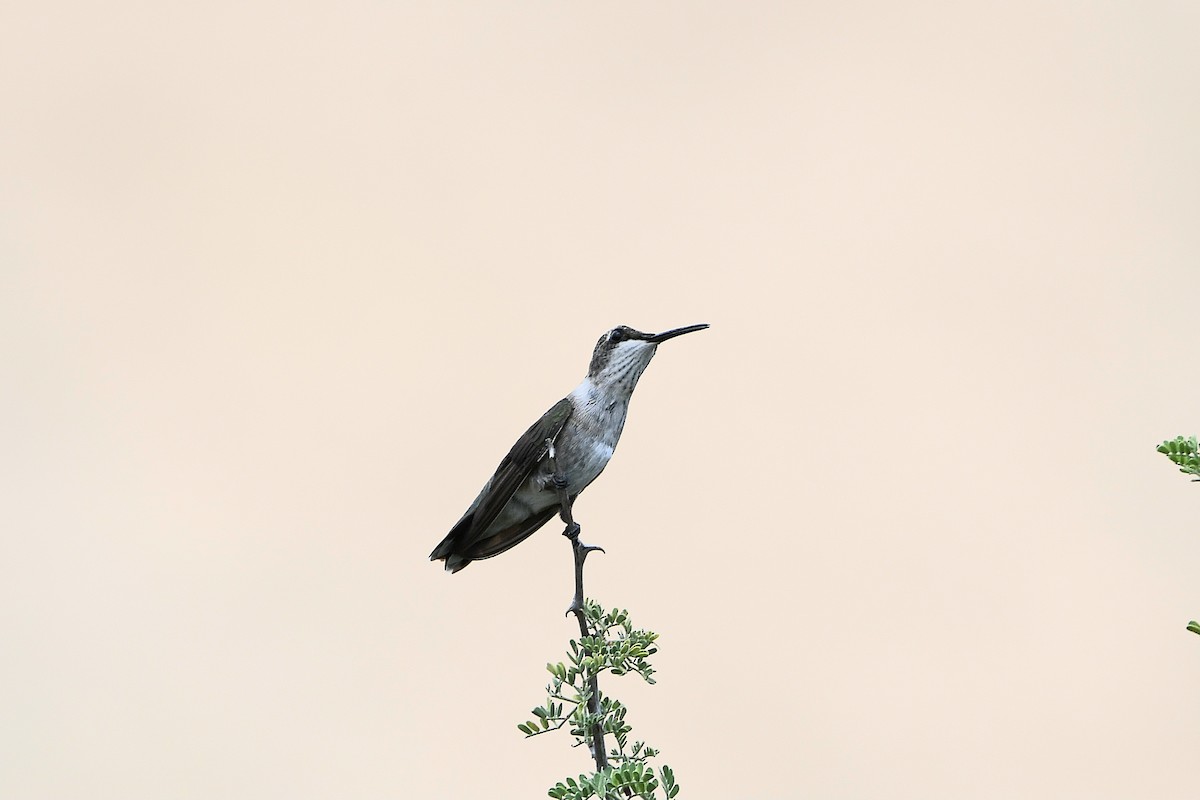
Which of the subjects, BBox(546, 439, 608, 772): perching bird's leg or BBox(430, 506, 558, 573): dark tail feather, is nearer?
BBox(546, 439, 608, 772): perching bird's leg

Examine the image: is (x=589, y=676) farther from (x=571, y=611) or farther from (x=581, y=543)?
(x=581, y=543)

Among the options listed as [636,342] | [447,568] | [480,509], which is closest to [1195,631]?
[636,342]

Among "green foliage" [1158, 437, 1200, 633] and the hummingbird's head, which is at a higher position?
the hummingbird's head

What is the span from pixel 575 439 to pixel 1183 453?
108 inches

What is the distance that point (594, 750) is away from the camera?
4672mm

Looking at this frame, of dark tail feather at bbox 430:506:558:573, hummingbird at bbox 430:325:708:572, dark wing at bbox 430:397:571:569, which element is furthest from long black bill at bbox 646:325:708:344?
dark tail feather at bbox 430:506:558:573

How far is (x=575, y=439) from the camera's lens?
554 centimetres

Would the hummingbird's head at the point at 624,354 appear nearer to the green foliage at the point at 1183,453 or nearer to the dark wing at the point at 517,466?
the dark wing at the point at 517,466

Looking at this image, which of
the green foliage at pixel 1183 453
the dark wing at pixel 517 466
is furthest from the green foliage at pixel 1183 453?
the dark wing at pixel 517 466

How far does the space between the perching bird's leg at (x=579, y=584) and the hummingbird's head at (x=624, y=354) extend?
460 millimetres

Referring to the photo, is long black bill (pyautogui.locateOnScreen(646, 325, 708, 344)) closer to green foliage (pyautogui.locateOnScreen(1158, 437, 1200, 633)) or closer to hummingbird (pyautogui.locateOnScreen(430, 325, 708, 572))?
hummingbird (pyautogui.locateOnScreen(430, 325, 708, 572))

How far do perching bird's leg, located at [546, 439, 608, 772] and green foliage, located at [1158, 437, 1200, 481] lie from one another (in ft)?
7.86

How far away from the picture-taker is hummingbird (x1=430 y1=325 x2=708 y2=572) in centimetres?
555

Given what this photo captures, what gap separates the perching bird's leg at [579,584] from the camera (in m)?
4.66
